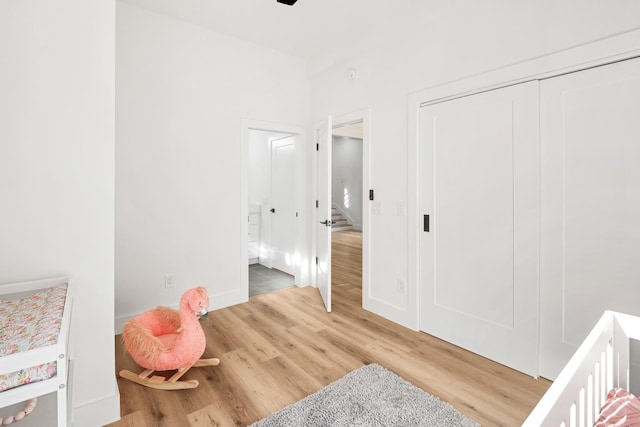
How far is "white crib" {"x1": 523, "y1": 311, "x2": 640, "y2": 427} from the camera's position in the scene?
0.69 meters

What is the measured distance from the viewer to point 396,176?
9.16 feet

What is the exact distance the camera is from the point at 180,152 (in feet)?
9.57

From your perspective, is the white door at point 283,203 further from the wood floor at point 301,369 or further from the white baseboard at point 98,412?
the white baseboard at point 98,412

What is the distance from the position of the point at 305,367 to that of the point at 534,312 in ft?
5.15

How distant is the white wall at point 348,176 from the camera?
934 cm

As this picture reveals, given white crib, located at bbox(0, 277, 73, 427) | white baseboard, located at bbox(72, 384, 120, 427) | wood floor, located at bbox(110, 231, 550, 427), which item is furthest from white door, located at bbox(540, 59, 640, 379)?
white baseboard, located at bbox(72, 384, 120, 427)

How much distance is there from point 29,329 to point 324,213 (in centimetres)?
248

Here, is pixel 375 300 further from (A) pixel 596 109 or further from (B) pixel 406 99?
(A) pixel 596 109

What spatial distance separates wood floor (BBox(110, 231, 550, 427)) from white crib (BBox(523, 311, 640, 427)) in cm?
65

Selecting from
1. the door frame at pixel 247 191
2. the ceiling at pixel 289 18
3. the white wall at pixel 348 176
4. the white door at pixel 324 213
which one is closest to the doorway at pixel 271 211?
the door frame at pixel 247 191

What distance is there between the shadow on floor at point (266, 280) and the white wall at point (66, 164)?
6.79ft

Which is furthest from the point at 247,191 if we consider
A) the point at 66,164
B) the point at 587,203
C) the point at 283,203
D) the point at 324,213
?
the point at 587,203

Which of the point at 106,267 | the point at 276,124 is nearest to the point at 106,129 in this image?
the point at 106,267

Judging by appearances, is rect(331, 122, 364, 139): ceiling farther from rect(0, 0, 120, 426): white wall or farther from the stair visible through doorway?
rect(0, 0, 120, 426): white wall
